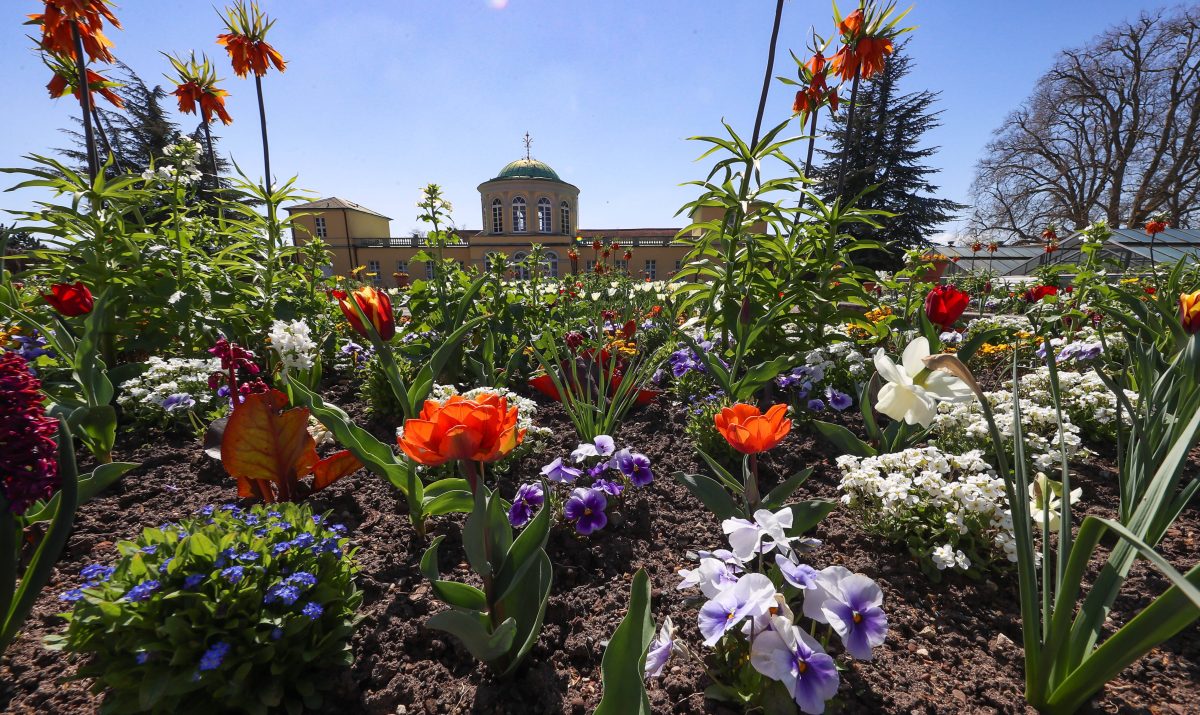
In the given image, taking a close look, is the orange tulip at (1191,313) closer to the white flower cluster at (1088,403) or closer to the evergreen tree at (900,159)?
the white flower cluster at (1088,403)

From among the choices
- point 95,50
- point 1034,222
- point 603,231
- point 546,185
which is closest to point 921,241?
point 1034,222

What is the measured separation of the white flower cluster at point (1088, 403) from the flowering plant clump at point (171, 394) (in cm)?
394

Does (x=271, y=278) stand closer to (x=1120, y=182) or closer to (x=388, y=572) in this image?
(x=388, y=572)

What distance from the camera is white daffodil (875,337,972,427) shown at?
91 centimetres

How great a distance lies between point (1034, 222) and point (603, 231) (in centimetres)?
2115

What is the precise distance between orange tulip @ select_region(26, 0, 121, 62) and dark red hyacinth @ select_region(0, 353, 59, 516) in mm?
4369

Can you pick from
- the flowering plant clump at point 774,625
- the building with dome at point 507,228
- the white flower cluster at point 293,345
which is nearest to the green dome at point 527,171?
the building with dome at point 507,228

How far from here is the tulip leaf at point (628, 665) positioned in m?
0.83

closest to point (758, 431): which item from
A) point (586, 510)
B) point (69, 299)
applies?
point (586, 510)

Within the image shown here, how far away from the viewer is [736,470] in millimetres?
2191

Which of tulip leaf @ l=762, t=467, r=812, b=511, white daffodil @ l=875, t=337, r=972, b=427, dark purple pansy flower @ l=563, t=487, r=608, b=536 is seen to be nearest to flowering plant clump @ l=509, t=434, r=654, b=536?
dark purple pansy flower @ l=563, t=487, r=608, b=536

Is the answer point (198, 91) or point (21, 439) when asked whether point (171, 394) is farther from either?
point (198, 91)

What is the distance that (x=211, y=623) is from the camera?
105 cm

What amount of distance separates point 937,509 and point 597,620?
1.10 meters
